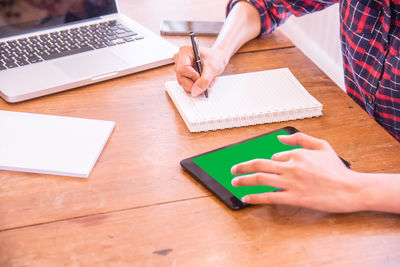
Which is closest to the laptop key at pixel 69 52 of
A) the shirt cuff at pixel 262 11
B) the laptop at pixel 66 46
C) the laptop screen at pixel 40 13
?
the laptop at pixel 66 46

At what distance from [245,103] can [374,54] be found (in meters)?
0.38

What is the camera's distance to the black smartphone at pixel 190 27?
3.96 feet

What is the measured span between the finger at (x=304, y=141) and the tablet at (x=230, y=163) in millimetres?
46

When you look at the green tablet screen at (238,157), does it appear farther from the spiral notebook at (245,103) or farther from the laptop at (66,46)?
the laptop at (66,46)

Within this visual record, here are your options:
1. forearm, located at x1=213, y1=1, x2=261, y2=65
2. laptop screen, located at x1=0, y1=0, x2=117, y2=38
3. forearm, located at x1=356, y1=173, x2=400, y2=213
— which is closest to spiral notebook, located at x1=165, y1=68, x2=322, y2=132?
Result: forearm, located at x1=213, y1=1, x2=261, y2=65

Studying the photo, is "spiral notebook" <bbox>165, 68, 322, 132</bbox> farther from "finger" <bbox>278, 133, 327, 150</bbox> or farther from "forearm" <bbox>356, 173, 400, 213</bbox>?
"forearm" <bbox>356, 173, 400, 213</bbox>

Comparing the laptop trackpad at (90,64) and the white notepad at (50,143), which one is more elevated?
the laptop trackpad at (90,64)

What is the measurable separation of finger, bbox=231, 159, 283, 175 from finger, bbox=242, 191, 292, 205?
35mm

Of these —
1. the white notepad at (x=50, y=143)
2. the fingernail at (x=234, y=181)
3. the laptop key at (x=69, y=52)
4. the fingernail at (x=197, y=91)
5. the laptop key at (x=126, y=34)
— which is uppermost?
the laptop key at (x=126, y=34)

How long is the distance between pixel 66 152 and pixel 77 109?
165mm

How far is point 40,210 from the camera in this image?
642 millimetres

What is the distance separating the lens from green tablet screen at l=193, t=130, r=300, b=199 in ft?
2.17

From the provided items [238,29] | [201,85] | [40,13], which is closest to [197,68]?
Answer: [201,85]

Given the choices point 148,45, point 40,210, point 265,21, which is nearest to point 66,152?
point 40,210
